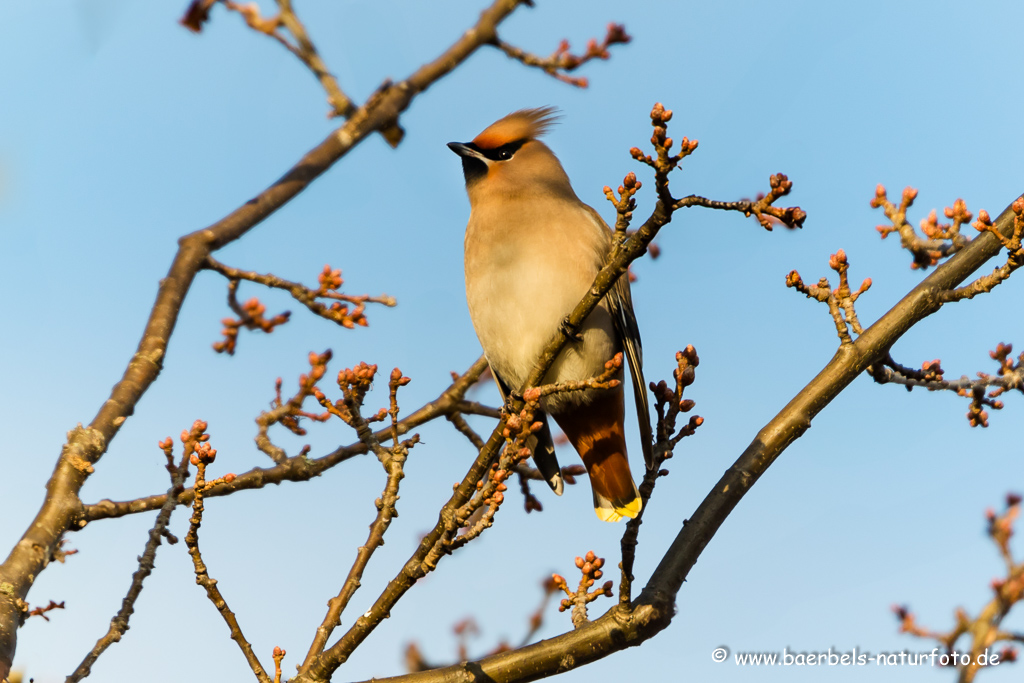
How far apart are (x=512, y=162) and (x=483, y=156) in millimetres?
165

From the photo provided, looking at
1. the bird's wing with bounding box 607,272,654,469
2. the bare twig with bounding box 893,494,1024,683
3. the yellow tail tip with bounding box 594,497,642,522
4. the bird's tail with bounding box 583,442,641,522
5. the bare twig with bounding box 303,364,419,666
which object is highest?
the bird's wing with bounding box 607,272,654,469

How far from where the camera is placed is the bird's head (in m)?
4.67

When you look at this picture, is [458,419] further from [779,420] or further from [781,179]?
[781,179]

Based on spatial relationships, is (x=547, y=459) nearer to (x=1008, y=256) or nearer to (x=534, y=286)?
(x=534, y=286)

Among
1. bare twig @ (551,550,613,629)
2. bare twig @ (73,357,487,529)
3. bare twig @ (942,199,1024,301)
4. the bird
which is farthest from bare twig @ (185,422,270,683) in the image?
bare twig @ (942,199,1024,301)

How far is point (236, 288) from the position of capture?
3188mm

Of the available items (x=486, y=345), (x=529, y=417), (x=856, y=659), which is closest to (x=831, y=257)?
(x=529, y=417)

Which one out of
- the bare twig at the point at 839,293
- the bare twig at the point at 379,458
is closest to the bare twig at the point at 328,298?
the bare twig at the point at 379,458

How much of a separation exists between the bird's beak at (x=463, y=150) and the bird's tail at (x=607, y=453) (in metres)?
1.48

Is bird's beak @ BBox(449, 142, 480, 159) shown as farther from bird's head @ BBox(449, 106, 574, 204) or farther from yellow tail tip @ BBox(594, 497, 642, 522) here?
yellow tail tip @ BBox(594, 497, 642, 522)

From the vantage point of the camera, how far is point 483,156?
4938mm

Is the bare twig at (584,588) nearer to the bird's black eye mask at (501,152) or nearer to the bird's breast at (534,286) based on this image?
the bird's breast at (534,286)

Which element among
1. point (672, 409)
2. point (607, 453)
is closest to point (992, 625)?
point (672, 409)

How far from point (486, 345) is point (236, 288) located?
1.41 metres
